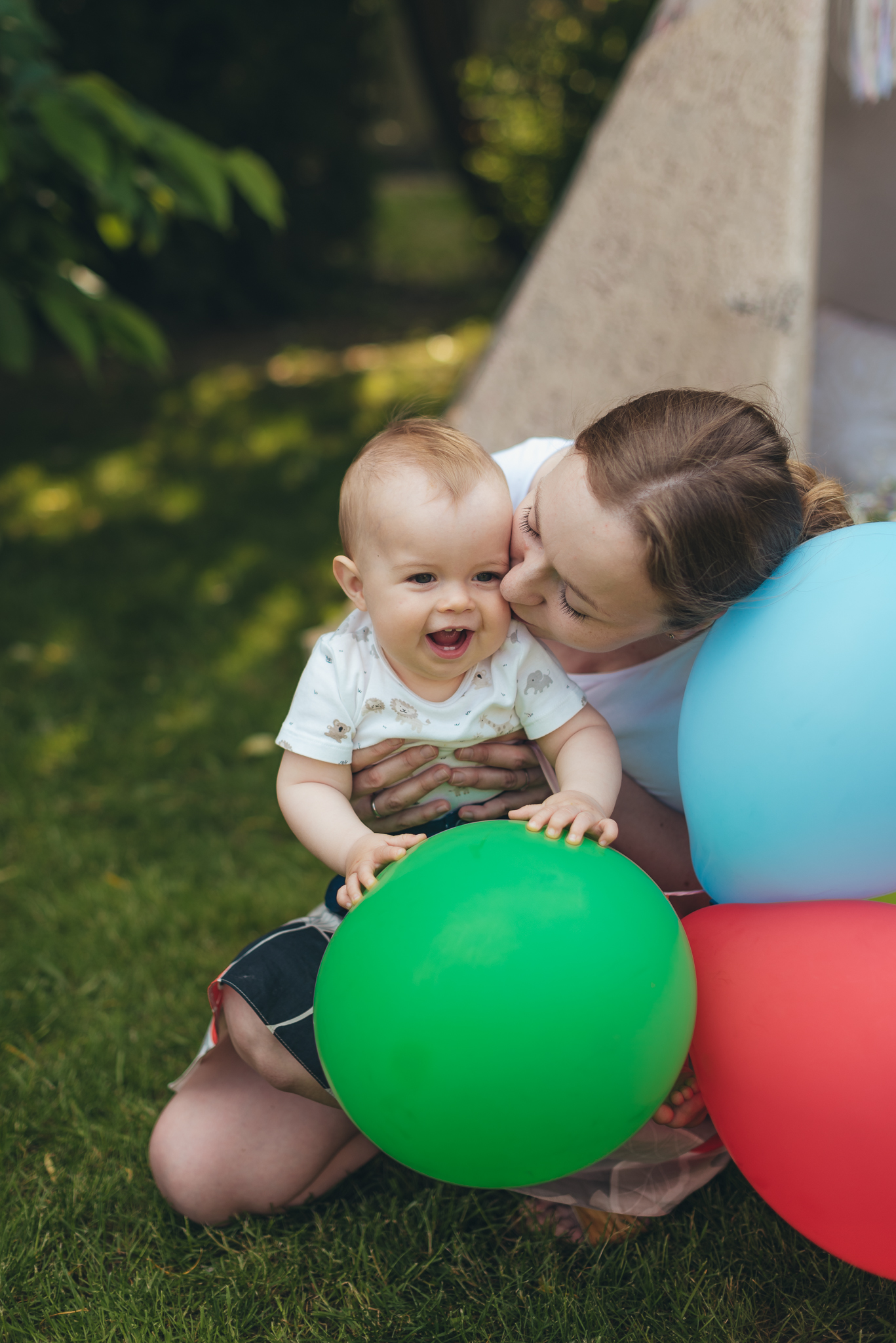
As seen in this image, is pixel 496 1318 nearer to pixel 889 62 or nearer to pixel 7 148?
pixel 889 62

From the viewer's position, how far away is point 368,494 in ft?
5.25

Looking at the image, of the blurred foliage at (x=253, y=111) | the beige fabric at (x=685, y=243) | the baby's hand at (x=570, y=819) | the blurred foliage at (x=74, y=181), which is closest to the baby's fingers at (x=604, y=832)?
the baby's hand at (x=570, y=819)

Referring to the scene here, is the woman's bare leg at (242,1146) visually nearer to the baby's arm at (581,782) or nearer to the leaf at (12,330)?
the baby's arm at (581,782)

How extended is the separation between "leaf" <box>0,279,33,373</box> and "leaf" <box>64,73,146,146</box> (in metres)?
0.65

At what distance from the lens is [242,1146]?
1844mm

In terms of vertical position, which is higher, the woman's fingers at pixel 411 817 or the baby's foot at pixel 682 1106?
the woman's fingers at pixel 411 817

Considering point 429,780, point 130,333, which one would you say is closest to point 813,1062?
point 429,780

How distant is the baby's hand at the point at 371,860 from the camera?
4.92 ft

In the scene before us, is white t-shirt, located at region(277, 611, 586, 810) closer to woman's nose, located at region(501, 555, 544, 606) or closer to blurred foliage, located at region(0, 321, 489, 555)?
woman's nose, located at region(501, 555, 544, 606)

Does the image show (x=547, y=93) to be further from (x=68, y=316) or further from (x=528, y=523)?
(x=528, y=523)

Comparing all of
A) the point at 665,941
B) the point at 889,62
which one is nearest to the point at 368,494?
the point at 665,941

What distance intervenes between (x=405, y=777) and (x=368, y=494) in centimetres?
50

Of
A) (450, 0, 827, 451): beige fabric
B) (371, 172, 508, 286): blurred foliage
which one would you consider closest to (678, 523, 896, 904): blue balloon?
(450, 0, 827, 451): beige fabric

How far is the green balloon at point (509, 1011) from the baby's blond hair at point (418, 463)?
0.53 m
